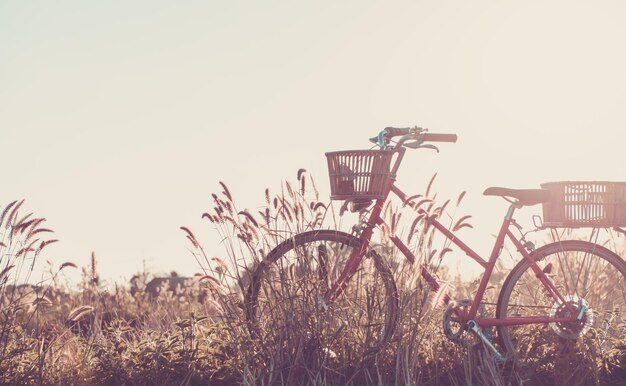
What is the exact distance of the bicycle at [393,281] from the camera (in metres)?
5.05

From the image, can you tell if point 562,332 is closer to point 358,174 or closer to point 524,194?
point 524,194

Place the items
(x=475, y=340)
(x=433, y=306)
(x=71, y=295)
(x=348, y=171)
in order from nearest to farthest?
(x=433, y=306), (x=348, y=171), (x=475, y=340), (x=71, y=295)

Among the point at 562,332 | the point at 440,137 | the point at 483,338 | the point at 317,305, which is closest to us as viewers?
the point at 317,305

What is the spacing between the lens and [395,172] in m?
5.50

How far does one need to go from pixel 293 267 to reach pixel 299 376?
67 centimetres

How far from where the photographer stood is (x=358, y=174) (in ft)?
17.3

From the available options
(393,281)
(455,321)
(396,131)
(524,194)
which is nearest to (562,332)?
(455,321)

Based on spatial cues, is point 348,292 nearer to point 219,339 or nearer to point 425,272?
point 425,272

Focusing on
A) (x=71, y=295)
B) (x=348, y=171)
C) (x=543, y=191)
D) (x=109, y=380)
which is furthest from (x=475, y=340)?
(x=71, y=295)

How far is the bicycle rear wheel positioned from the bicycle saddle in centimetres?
100

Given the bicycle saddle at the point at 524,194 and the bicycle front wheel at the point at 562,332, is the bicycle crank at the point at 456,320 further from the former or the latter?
the bicycle saddle at the point at 524,194

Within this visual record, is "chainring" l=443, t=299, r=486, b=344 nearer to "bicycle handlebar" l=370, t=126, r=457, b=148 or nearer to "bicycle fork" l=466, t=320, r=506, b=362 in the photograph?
"bicycle fork" l=466, t=320, r=506, b=362

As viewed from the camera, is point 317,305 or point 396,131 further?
point 396,131

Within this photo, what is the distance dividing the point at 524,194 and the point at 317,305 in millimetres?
1761
